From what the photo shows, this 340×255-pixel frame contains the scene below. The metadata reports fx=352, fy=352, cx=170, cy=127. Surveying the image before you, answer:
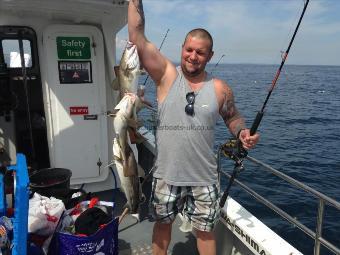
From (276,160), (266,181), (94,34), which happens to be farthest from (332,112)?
(94,34)

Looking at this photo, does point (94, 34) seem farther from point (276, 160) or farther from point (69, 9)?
point (276, 160)

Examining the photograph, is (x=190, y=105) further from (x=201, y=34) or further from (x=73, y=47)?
(x=73, y=47)

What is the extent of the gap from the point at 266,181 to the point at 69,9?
8.96 meters

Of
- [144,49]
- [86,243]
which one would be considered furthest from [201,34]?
[86,243]

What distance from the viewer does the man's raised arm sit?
277cm

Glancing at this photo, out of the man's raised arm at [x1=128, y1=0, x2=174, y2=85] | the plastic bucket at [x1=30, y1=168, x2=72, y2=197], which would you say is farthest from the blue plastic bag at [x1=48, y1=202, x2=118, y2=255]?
the man's raised arm at [x1=128, y1=0, x2=174, y2=85]

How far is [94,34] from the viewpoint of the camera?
524 cm

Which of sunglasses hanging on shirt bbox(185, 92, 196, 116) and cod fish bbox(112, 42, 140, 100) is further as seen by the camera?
sunglasses hanging on shirt bbox(185, 92, 196, 116)

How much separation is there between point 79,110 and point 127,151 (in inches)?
105

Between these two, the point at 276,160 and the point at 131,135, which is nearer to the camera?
the point at 131,135

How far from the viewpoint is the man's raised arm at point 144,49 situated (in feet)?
9.08

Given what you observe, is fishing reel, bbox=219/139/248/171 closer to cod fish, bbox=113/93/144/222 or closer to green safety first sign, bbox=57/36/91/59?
cod fish, bbox=113/93/144/222

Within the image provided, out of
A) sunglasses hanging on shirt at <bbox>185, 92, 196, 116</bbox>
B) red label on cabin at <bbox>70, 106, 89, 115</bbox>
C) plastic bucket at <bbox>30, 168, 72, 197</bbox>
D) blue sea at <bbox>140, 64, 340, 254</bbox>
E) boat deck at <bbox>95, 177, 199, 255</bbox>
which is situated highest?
sunglasses hanging on shirt at <bbox>185, 92, 196, 116</bbox>

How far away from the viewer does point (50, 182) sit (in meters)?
4.66
